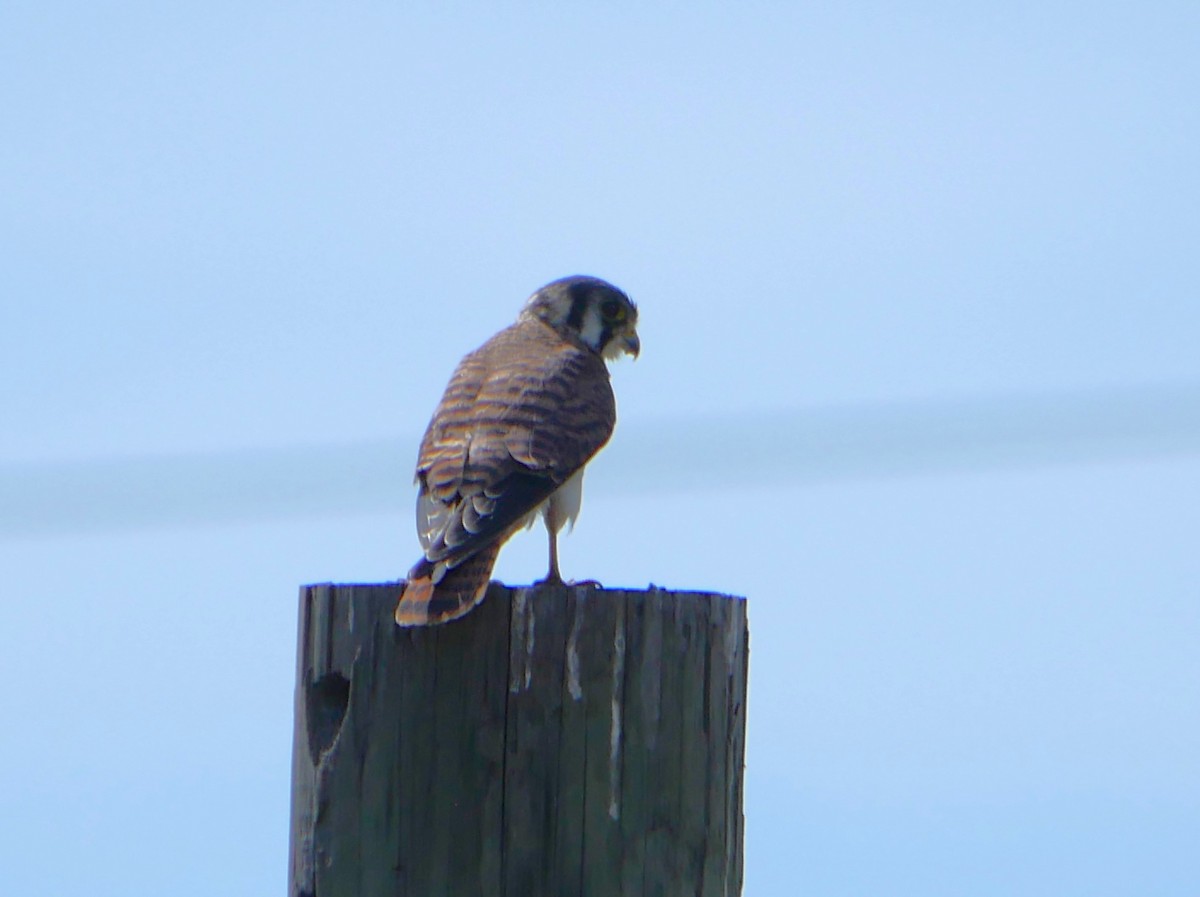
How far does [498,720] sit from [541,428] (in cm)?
212

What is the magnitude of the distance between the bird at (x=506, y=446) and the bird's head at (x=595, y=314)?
29 cm

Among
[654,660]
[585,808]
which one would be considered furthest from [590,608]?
[585,808]

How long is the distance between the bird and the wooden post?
336 millimetres

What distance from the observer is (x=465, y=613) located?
2.77 m

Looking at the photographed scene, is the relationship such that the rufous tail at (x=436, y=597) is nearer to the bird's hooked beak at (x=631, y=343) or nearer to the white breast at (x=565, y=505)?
the white breast at (x=565, y=505)

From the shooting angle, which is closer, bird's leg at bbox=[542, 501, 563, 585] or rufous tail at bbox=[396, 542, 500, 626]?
rufous tail at bbox=[396, 542, 500, 626]

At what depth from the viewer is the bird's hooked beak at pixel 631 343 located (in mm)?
6375

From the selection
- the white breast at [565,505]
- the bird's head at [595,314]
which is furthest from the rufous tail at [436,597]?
the bird's head at [595,314]

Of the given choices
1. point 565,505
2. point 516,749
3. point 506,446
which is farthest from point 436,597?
point 565,505

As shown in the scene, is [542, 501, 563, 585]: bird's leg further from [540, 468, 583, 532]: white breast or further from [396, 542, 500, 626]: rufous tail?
[396, 542, 500, 626]: rufous tail

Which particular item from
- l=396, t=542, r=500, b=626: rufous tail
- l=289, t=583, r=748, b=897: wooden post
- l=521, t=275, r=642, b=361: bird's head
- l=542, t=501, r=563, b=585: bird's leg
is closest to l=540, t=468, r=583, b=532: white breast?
l=542, t=501, r=563, b=585: bird's leg

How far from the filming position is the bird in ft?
12.9

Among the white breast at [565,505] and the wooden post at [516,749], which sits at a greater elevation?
the white breast at [565,505]

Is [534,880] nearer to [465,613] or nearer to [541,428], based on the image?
[465,613]
